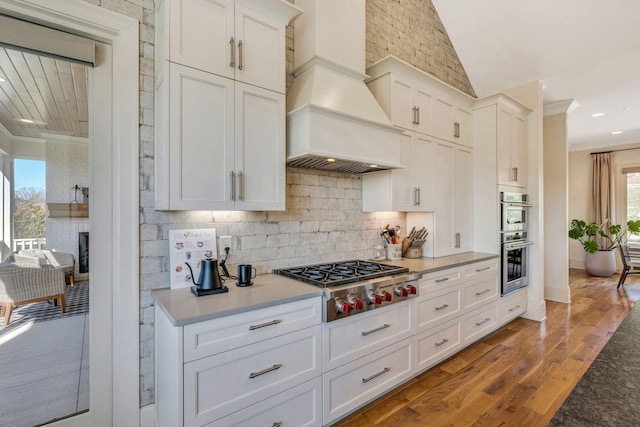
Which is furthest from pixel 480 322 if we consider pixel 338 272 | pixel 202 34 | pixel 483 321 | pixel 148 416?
→ pixel 202 34

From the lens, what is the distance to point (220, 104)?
1877mm

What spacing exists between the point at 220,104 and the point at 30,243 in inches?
52.1

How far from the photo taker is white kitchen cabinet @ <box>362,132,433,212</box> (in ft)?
9.36

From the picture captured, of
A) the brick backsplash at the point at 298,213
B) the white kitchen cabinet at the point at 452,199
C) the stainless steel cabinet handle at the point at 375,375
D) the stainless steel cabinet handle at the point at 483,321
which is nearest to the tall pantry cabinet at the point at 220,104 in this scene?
the brick backsplash at the point at 298,213

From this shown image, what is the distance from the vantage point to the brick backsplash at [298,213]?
192cm

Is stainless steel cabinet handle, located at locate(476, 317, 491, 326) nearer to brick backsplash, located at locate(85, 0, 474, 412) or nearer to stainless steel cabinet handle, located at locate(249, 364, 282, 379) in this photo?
brick backsplash, located at locate(85, 0, 474, 412)

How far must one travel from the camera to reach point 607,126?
5926 mm

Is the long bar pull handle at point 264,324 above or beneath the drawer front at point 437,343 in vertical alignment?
above

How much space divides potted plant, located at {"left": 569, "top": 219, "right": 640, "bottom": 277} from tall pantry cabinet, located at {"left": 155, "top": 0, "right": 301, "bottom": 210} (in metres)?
7.32

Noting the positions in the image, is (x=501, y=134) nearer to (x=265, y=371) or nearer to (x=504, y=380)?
(x=504, y=380)

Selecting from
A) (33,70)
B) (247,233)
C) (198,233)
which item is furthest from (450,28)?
(33,70)

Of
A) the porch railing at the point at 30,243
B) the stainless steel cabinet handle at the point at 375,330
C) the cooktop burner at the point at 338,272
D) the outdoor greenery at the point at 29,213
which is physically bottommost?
the stainless steel cabinet handle at the point at 375,330

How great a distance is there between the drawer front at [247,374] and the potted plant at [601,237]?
7248 millimetres

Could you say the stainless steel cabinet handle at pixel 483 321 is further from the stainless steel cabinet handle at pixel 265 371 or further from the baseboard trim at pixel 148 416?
the baseboard trim at pixel 148 416
